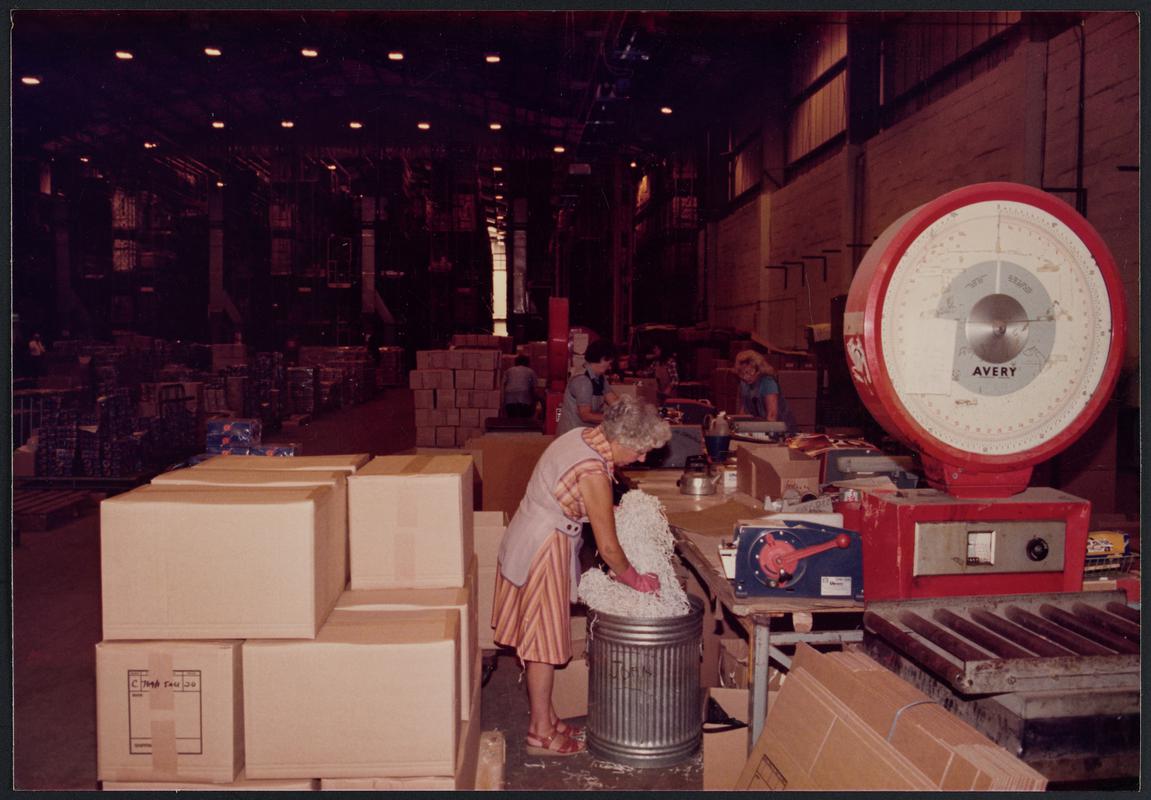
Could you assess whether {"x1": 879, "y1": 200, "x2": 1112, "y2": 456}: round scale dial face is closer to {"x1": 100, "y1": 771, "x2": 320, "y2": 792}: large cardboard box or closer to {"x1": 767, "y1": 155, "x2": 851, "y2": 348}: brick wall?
{"x1": 100, "y1": 771, "x2": 320, "y2": 792}: large cardboard box

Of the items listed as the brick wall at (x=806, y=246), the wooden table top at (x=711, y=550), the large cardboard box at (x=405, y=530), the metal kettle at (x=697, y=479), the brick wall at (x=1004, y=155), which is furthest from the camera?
the brick wall at (x=806, y=246)

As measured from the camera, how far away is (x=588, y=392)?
648cm

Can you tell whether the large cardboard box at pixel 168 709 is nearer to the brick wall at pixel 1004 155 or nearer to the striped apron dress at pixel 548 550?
the striped apron dress at pixel 548 550

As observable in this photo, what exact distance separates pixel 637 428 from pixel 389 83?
14268mm

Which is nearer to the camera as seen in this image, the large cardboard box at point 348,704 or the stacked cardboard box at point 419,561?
the large cardboard box at point 348,704

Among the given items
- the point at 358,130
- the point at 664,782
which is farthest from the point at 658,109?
the point at 664,782

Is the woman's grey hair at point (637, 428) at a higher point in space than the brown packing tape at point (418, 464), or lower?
higher

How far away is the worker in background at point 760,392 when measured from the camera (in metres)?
6.55

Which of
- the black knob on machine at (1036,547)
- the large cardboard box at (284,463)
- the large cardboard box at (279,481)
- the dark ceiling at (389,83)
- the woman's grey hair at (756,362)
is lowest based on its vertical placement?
the black knob on machine at (1036,547)

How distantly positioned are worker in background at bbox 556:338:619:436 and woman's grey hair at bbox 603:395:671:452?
10.4ft

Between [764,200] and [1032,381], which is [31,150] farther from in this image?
[1032,381]

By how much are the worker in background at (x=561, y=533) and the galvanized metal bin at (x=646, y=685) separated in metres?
0.17

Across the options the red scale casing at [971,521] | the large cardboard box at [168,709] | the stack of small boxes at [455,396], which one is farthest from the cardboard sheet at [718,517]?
the stack of small boxes at [455,396]

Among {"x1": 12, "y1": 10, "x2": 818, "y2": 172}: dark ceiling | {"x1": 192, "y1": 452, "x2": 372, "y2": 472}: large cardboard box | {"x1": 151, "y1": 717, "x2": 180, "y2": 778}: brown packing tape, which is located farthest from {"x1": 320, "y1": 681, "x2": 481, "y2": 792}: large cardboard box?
{"x1": 12, "y1": 10, "x2": 818, "y2": 172}: dark ceiling
